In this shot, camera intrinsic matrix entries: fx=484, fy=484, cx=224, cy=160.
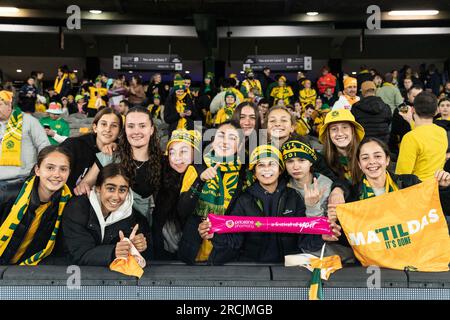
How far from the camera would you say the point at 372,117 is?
6.05 meters

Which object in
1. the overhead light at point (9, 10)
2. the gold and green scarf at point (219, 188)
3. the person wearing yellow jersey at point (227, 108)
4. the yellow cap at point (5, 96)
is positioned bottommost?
the gold and green scarf at point (219, 188)

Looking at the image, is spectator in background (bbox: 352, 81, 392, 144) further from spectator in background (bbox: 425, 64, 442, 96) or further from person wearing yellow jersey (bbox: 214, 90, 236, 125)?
spectator in background (bbox: 425, 64, 442, 96)

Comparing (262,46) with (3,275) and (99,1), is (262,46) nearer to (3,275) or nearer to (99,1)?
(99,1)

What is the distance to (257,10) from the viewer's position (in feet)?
53.1

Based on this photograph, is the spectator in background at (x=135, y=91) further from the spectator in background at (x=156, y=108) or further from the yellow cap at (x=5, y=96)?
the yellow cap at (x=5, y=96)

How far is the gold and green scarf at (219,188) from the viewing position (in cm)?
361

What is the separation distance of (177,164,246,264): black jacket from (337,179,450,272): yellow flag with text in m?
0.94

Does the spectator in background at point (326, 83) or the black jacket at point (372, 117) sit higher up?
the spectator in background at point (326, 83)

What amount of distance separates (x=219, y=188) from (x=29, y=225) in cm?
140

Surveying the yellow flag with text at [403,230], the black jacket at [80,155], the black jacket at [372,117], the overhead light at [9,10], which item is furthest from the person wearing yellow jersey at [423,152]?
the overhead light at [9,10]

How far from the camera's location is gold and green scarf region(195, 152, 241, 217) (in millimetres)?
3607

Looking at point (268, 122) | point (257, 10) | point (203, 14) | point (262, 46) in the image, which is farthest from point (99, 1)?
point (268, 122)

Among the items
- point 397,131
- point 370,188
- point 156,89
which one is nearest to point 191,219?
point 370,188

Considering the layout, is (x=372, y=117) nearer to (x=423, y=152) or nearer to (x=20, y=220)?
(x=423, y=152)
